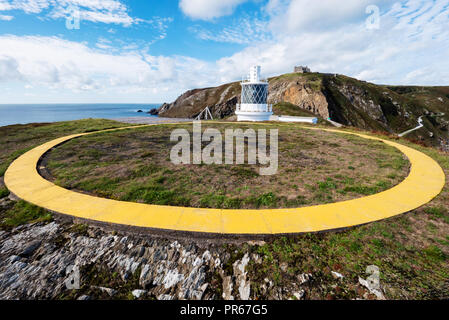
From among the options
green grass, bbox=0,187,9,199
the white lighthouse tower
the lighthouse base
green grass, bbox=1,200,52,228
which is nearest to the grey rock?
green grass, bbox=1,200,52,228

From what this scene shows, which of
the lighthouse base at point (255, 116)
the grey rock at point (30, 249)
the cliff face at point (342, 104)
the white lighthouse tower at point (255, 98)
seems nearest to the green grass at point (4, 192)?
the grey rock at point (30, 249)

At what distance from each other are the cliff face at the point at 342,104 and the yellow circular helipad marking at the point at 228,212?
6405 centimetres

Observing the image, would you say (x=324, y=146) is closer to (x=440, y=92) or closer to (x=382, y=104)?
(x=382, y=104)

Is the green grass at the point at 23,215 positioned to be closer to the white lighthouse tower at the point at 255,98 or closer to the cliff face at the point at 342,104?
the white lighthouse tower at the point at 255,98

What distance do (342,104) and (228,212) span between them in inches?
3760

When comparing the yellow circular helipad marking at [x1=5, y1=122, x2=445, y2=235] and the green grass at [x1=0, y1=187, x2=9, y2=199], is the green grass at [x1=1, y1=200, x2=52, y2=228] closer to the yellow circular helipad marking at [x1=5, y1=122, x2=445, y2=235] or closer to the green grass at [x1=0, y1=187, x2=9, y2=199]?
the yellow circular helipad marking at [x1=5, y1=122, x2=445, y2=235]

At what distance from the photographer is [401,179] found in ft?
32.7

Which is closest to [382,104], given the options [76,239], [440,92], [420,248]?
[440,92]

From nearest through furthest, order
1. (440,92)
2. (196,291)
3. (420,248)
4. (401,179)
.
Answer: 1. (196,291)
2. (420,248)
3. (401,179)
4. (440,92)

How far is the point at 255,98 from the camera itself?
4047 centimetres

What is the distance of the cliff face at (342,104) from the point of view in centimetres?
7588

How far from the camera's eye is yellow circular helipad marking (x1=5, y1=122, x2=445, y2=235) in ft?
20.1

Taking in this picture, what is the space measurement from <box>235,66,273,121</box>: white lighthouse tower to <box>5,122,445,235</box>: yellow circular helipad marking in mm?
33789

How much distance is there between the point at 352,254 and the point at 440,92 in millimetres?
227002
